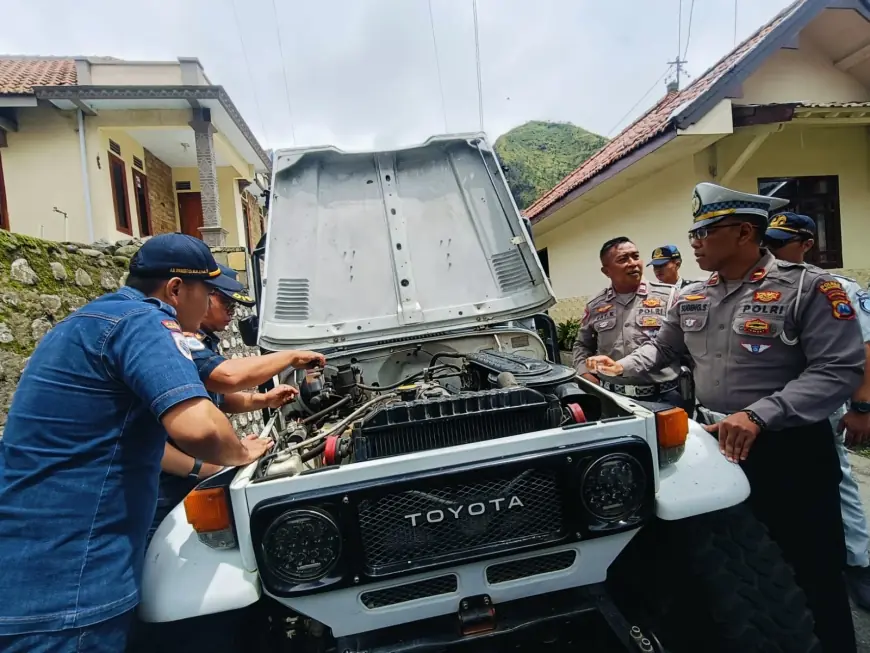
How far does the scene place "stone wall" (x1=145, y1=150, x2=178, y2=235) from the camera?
41.4 feet

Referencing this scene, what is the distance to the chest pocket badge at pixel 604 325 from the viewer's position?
4008 millimetres

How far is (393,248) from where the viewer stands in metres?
3.31

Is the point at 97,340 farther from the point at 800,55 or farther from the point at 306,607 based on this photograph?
the point at 800,55

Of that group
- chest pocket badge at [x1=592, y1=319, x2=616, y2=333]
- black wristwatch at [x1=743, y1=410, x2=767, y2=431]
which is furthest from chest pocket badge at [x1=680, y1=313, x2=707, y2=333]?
chest pocket badge at [x1=592, y1=319, x2=616, y2=333]

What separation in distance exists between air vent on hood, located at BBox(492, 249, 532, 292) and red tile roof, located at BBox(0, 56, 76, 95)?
34.4 feet

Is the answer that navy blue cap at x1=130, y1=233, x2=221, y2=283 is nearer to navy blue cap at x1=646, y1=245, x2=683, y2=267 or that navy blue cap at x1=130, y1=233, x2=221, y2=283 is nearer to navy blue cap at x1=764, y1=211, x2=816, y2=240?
navy blue cap at x1=764, y1=211, x2=816, y2=240

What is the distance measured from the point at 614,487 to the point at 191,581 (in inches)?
50.1

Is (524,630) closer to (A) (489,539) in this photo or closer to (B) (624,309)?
(A) (489,539)

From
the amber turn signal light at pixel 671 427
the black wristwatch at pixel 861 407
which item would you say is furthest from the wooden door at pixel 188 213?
the black wristwatch at pixel 861 407

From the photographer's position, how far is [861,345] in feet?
6.52

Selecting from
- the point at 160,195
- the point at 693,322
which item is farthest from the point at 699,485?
the point at 160,195

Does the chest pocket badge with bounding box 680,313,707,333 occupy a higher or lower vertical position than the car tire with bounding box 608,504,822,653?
higher

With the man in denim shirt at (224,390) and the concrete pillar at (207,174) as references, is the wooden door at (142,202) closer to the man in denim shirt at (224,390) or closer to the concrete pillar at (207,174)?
the concrete pillar at (207,174)

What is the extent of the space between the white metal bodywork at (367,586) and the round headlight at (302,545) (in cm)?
7
